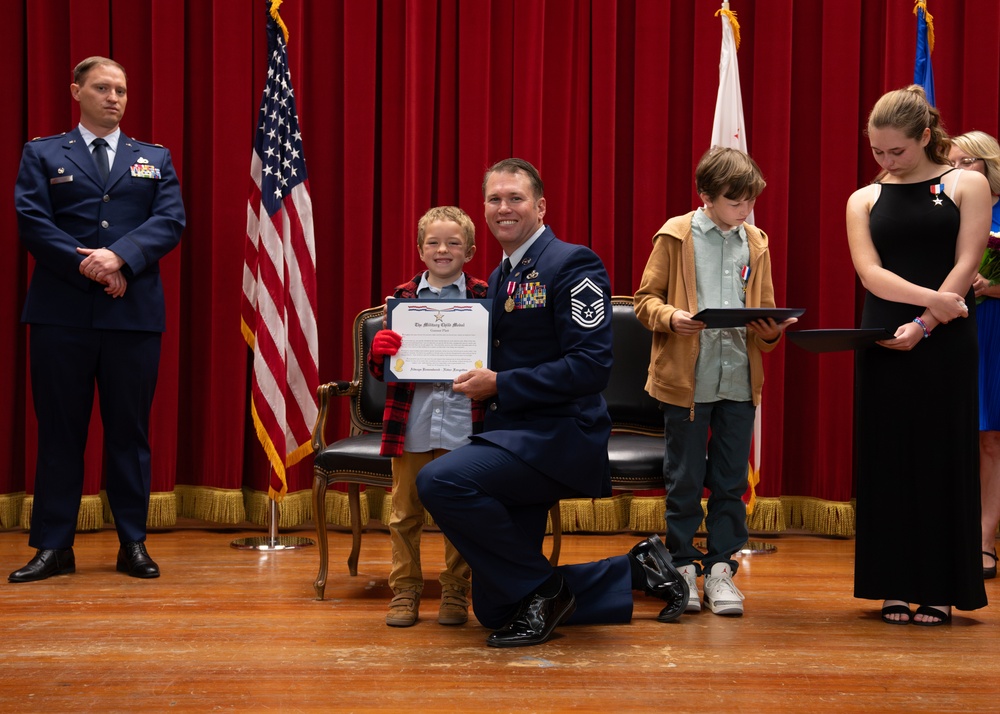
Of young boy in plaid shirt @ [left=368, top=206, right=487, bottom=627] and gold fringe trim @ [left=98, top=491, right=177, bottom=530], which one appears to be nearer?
young boy in plaid shirt @ [left=368, top=206, right=487, bottom=627]

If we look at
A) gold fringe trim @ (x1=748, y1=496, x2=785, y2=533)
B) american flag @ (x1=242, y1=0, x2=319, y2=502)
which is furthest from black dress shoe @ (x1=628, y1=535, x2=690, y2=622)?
american flag @ (x1=242, y1=0, x2=319, y2=502)

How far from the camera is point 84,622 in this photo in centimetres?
323

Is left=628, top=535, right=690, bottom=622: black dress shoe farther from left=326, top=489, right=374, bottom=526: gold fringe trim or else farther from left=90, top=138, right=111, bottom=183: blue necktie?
left=90, top=138, right=111, bottom=183: blue necktie

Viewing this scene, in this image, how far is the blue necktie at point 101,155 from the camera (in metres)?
4.06

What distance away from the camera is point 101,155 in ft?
13.4

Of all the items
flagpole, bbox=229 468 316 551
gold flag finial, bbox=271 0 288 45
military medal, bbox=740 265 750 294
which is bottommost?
flagpole, bbox=229 468 316 551

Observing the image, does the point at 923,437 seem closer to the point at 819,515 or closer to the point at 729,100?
the point at 819,515

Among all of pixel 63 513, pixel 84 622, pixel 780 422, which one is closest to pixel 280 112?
pixel 63 513

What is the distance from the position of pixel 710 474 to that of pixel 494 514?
3.27ft

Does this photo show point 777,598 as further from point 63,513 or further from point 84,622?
point 63,513

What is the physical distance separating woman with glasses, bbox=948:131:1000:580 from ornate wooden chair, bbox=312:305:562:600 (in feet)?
6.18

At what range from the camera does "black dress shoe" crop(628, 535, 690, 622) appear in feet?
10.9

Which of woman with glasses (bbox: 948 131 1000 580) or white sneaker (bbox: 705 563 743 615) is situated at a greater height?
woman with glasses (bbox: 948 131 1000 580)

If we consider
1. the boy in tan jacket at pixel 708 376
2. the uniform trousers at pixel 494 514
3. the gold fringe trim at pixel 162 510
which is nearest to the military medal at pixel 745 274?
the boy in tan jacket at pixel 708 376
